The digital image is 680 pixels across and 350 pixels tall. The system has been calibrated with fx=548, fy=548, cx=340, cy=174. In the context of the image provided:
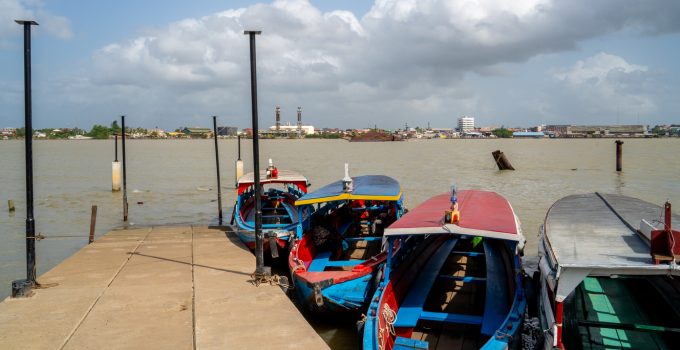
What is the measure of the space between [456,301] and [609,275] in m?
3.86

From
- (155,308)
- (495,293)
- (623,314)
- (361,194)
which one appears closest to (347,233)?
(361,194)

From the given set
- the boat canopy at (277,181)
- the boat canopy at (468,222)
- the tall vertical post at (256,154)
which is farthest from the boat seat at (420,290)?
the boat canopy at (277,181)

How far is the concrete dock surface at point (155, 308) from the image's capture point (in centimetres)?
710

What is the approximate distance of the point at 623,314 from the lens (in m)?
8.59

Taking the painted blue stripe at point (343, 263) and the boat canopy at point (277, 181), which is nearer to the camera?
the painted blue stripe at point (343, 263)

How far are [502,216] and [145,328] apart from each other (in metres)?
5.95

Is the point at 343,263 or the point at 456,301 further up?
the point at 343,263

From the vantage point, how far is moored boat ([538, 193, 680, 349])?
5691 millimetres

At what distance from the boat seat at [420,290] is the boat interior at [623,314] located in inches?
82.2

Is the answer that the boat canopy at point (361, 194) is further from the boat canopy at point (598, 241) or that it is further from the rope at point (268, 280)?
the boat canopy at point (598, 241)

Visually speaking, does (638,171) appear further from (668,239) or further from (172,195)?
(668,239)

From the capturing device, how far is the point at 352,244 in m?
12.9

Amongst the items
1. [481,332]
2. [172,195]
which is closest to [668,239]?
[481,332]

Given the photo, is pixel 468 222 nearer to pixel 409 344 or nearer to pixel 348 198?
pixel 409 344
